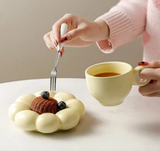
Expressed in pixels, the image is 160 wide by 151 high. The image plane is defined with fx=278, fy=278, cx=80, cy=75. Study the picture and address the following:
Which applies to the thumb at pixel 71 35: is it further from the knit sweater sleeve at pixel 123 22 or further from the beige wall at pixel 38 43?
the beige wall at pixel 38 43

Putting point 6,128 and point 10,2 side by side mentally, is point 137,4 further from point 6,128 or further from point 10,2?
point 10,2

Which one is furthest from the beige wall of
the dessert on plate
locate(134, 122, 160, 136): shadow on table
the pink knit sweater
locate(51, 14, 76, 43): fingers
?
locate(134, 122, 160, 136): shadow on table

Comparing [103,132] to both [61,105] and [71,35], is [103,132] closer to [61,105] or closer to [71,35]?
[61,105]

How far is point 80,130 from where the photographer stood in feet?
1.87

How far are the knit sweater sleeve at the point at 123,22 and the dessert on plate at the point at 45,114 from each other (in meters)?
0.24

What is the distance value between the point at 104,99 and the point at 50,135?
0.13 meters

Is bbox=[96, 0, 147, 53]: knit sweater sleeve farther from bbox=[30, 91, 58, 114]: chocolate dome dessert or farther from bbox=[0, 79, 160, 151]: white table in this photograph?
bbox=[30, 91, 58, 114]: chocolate dome dessert

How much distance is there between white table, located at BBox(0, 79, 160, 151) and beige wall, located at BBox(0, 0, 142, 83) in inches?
32.1

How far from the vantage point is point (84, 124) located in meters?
0.59

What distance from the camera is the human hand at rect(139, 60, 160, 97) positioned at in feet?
1.69

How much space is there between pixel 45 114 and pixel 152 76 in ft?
0.73

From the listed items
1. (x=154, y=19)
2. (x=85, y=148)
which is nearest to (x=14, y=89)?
(x=85, y=148)

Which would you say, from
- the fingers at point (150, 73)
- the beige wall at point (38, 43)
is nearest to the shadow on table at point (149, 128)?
the fingers at point (150, 73)

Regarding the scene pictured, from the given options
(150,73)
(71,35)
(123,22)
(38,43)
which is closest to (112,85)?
(150,73)
